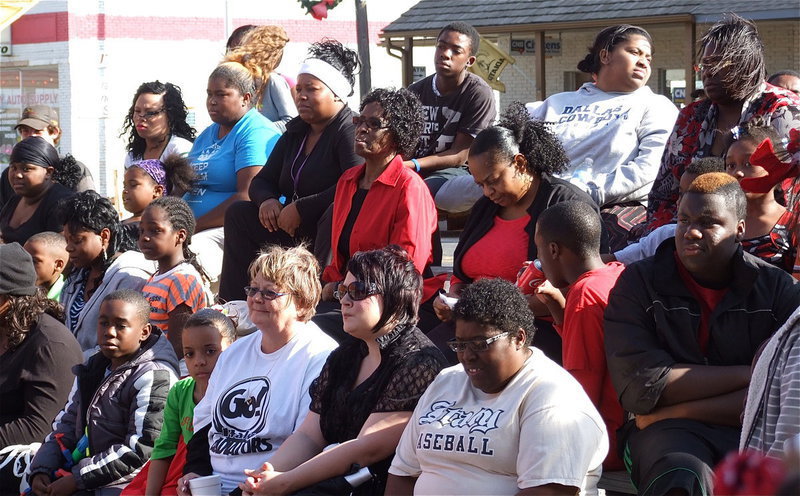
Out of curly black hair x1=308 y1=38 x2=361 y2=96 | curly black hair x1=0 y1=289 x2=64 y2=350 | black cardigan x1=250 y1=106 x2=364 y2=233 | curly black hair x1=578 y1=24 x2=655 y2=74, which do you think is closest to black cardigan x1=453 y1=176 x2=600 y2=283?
black cardigan x1=250 y1=106 x2=364 y2=233

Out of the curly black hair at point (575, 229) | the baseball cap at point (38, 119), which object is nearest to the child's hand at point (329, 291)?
the curly black hair at point (575, 229)

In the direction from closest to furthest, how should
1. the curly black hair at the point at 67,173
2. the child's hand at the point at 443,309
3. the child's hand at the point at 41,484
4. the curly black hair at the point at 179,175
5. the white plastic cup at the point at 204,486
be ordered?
the white plastic cup at the point at 204,486 → the child's hand at the point at 443,309 → the child's hand at the point at 41,484 → the curly black hair at the point at 179,175 → the curly black hair at the point at 67,173

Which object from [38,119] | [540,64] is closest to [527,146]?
[38,119]

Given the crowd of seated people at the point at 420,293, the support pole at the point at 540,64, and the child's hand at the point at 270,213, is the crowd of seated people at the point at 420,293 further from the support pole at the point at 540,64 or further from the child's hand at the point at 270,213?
the support pole at the point at 540,64

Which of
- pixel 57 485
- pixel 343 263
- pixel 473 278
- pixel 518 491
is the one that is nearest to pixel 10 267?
pixel 57 485

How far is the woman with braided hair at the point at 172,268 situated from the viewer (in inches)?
236

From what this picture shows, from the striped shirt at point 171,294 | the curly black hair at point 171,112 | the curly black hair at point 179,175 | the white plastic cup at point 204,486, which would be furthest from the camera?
the curly black hair at point 171,112

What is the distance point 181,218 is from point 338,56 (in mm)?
1428

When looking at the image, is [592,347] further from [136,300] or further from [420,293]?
[136,300]

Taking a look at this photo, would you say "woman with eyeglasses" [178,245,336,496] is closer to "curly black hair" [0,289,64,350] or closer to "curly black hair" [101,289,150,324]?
"curly black hair" [101,289,150,324]

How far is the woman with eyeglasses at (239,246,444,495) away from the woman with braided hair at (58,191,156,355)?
102 inches

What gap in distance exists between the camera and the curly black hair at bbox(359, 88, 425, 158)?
18.3ft

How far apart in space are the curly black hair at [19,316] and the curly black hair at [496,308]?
3010mm

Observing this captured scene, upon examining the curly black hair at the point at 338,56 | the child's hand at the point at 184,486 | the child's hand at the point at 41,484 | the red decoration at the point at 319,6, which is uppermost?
the red decoration at the point at 319,6
